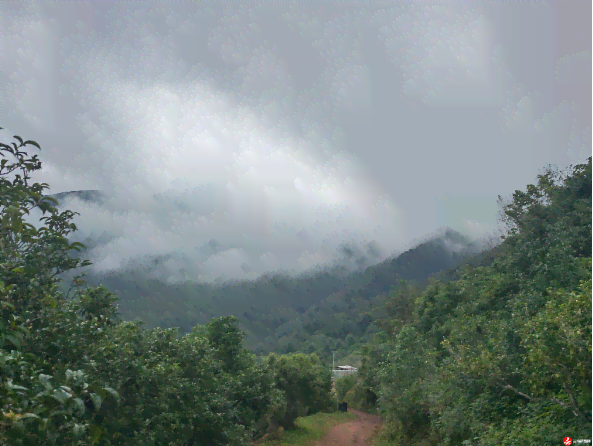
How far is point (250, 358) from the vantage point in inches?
907

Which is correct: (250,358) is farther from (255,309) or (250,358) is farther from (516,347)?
(255,309)

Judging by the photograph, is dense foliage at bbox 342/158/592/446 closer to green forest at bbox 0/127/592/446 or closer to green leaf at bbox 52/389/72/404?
green forest at bbox 0/127/592/446

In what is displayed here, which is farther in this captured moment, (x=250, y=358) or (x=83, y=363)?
(x=250, y=358)

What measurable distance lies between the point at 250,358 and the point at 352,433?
15827 mm

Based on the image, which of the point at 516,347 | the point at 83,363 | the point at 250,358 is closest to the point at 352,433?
the point at 250,358

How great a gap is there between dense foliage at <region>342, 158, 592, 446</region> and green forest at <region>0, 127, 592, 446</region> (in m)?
0.06

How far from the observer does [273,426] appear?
30438 mm

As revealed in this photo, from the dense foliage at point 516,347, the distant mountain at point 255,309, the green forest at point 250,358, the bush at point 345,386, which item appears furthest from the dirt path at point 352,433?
the distant mountain at point 255,309

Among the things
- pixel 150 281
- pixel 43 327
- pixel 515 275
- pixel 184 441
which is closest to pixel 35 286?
pixel 43 327

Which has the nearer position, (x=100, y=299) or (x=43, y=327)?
(x=43, y=327)

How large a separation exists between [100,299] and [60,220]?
11.7ft

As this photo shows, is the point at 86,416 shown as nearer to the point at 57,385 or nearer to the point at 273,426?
the point at 57,385

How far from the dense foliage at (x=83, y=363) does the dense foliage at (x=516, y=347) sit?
27.7 ft

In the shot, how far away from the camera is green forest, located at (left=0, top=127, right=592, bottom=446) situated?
13.7 feet
